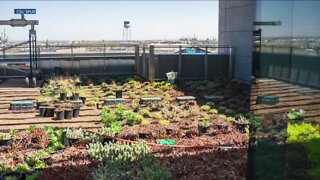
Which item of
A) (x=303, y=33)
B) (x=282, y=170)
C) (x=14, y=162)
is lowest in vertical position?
(x=14, y=162)

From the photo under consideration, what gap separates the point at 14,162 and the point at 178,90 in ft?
38.2

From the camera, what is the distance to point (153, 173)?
6746mm

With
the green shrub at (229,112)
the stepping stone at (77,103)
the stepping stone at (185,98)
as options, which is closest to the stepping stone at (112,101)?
the stepping stone at (77,103)

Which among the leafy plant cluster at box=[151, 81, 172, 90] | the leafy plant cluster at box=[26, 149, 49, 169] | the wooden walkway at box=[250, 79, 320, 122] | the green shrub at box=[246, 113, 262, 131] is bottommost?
the leafy plant cluster at box=[26, 149, 49, 169]

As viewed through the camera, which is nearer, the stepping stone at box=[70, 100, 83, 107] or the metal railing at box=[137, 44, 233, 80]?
the stepping stone at box=[70, 100, 83, 107]

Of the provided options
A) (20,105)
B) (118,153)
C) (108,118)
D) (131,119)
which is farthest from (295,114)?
(20,105)

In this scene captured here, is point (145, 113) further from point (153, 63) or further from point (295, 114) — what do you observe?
point (295, 114)

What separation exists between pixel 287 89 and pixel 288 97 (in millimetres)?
93

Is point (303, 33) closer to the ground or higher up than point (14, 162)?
higher up

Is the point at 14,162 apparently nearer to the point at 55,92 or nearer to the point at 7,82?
the point at 55,92

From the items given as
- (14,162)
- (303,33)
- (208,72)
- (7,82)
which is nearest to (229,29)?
(208,72)

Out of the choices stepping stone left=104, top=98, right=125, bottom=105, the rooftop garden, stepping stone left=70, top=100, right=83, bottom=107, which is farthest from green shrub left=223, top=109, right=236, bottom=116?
stepping stone left=70, top=100, right=83, bottom=107

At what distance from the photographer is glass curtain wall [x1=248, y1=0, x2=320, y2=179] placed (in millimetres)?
4531

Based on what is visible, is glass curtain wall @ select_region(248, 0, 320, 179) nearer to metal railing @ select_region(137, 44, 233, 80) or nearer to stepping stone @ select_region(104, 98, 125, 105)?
stepping stone @ select_region(104, 98, 125, 105)
